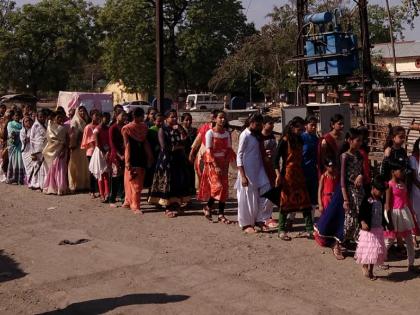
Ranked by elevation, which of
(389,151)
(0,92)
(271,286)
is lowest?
(271,286)

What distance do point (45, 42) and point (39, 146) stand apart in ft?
131

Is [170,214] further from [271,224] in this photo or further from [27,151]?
[27,151]

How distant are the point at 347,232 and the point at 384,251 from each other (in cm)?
81

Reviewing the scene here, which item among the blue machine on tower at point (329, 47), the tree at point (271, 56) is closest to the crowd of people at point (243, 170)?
the blue machine on tower at point (329, 47)

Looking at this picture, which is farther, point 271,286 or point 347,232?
point 347,232

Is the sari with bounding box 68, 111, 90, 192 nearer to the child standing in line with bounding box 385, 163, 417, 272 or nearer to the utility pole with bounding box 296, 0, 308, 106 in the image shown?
the child standing in line with bounding box 385, 163, 417, 272

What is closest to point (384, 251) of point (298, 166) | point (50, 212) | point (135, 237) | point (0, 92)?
point (298, 166)

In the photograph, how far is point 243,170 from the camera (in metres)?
7.89

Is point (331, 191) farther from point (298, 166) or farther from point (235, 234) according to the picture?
point (235, 234)

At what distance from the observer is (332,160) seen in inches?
273

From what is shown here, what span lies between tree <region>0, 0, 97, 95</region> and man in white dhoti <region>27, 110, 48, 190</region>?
3801cm

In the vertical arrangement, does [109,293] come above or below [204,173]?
below

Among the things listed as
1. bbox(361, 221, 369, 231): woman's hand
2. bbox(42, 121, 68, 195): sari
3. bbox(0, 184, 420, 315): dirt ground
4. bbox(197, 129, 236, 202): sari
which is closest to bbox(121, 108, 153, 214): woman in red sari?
bbox(0, 184, 420, 315): dirt ground

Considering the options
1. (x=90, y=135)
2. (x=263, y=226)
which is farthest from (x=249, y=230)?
(x=90, y=135)
